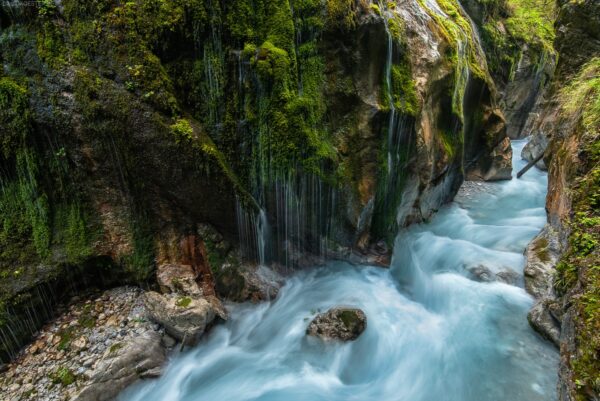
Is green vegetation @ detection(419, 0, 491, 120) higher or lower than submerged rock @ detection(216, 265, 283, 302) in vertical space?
higher

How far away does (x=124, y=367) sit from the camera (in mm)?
4605

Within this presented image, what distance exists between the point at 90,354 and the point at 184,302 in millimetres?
1386

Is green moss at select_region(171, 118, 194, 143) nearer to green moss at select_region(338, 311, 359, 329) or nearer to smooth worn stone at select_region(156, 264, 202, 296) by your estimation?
smooth worn stone at select_region(156, 264, 202, 296)

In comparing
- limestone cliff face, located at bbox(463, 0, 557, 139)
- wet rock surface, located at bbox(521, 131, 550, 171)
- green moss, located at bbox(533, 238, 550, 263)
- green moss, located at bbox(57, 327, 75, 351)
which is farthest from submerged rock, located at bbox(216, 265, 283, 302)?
limestone cliff face, located at bbox(463, 0, 557, 139)

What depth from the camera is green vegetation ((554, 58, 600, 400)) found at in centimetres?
265

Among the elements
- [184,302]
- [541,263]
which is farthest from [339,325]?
[541,263]

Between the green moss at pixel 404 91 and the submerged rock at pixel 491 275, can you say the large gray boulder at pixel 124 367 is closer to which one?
the green moss at pixel 404 91

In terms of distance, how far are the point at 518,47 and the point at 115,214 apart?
57.7ft

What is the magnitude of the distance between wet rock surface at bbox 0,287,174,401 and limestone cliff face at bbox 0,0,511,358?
1.32ft

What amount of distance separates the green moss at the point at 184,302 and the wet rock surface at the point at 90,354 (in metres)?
0.52

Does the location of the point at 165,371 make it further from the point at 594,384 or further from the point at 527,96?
the point at 527,96

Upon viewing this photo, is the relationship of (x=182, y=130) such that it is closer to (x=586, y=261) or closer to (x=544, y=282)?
(x=586, y=261)

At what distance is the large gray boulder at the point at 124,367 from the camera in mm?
4348

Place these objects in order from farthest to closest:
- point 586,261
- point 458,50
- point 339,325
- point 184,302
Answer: point 458,50 < point 339,325 < point 184,302 < point 586,261
